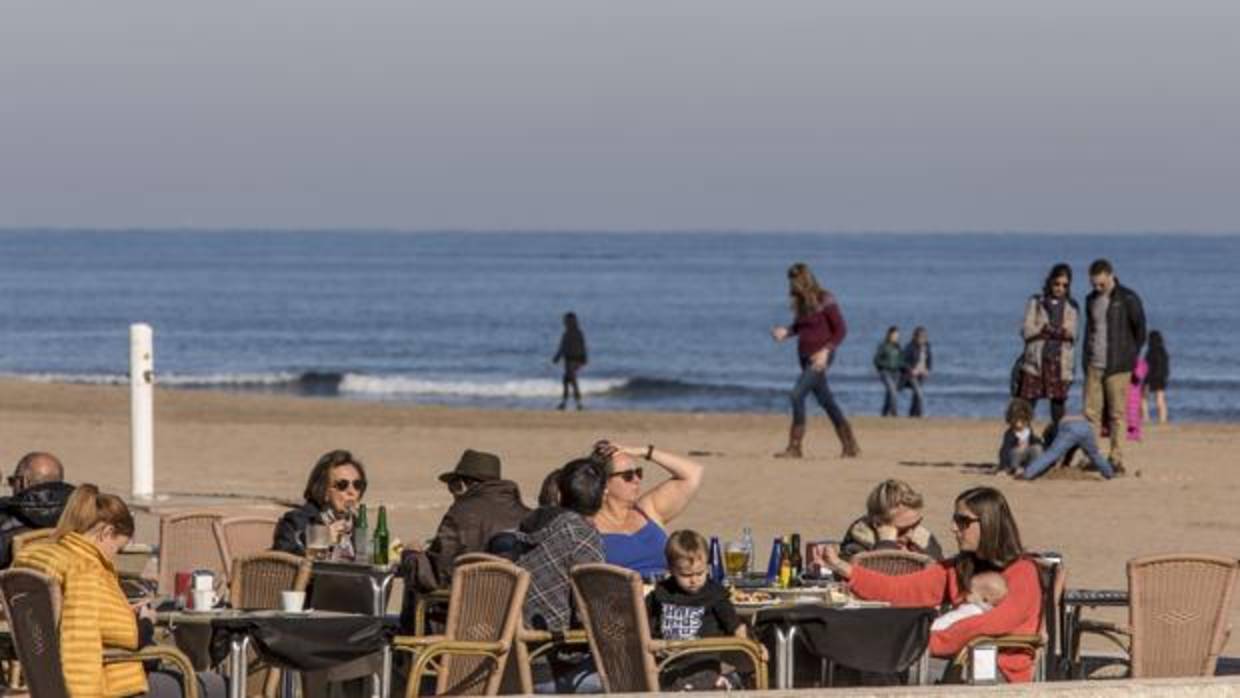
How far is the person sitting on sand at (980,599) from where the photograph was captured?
10742mm

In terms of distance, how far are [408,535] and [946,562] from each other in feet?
27.4

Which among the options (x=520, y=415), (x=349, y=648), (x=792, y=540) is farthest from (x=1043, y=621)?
(x=520, y=415)

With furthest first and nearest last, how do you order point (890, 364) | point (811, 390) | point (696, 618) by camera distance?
point (890, 364), point (811, 390), point (696, 618)

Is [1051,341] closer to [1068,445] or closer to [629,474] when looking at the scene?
[1068,445]

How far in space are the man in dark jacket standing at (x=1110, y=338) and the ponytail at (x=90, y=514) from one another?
42.7ft

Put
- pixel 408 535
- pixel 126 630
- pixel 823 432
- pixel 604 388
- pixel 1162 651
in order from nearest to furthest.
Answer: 1. pixel 126 630
2. pixel 1162 651
3. pixel 408 535
4. pixel 823 432
5. pixel 604 388

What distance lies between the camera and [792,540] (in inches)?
469

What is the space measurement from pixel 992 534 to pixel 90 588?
122 inches

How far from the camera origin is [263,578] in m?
10.9

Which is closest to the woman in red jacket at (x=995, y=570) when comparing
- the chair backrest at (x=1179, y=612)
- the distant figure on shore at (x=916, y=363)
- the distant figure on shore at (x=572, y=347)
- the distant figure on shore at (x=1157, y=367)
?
the chair backrest at (x=1179, y=612)

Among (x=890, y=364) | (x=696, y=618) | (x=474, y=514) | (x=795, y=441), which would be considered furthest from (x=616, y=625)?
(x=890, y=364)

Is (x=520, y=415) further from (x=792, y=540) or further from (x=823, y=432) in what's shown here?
(x=792, y=540)

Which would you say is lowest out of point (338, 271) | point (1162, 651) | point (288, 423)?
point (1162, 651)

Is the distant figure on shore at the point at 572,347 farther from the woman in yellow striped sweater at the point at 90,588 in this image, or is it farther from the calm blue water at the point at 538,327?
the woman in yellow striped sweater at the point at 90,588
